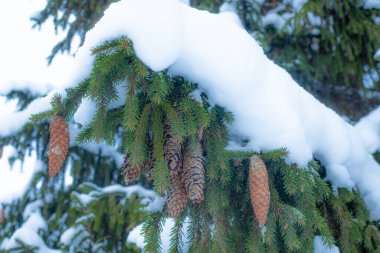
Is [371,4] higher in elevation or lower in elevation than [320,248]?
higher

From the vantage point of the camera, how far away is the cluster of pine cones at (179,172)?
148cm

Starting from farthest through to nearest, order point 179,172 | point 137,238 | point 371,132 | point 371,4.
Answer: point 371,4 < point 371,132 < point 137,238 < point 179,172

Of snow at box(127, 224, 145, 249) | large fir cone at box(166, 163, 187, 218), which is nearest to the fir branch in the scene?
large fir cone at box(166, 163, 187, 218)

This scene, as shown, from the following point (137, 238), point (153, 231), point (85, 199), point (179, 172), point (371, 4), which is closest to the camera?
point (179, 172)

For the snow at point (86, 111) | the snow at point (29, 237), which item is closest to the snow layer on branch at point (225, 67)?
the snow at point (86, 111)

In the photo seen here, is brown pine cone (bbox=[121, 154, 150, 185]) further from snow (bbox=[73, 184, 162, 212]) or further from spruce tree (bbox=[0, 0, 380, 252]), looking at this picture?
snow (bbox=[73, 184, 162, 212])

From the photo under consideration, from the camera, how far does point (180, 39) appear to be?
1578 mm

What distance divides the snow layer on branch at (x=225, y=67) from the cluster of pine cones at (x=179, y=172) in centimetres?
28

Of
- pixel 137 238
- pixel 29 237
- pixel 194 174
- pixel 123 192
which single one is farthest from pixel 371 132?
pixel 29 237

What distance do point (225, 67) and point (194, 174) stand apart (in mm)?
487

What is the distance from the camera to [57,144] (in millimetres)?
1479

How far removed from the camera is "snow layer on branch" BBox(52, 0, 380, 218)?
5.05ft

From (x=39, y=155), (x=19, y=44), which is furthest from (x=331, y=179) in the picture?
(x=19, y=44)

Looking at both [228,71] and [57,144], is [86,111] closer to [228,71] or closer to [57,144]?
[57,144]
